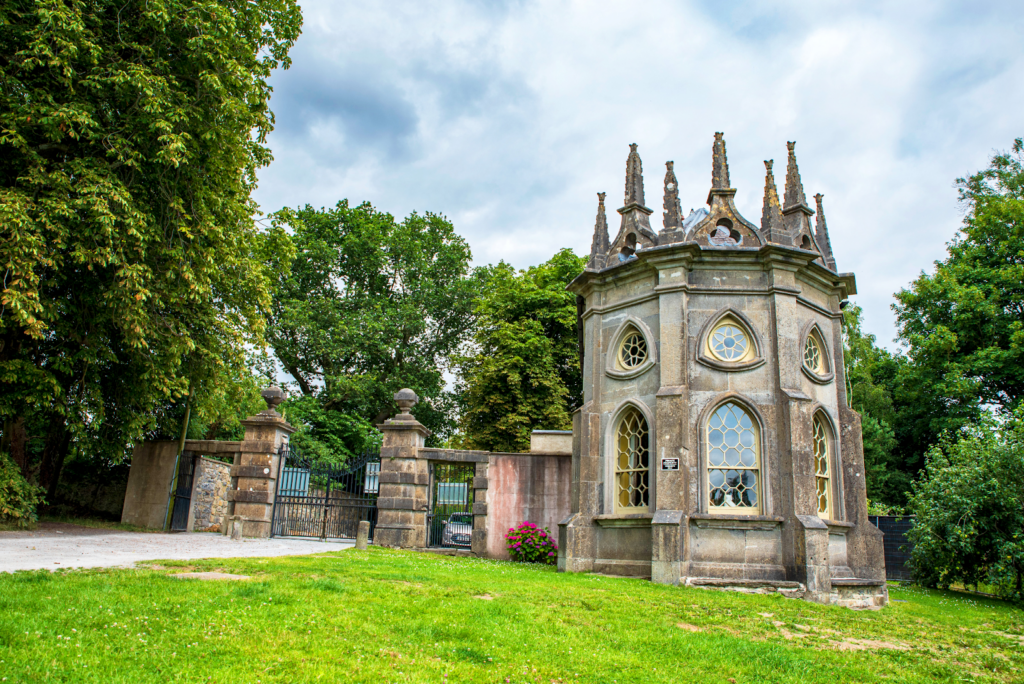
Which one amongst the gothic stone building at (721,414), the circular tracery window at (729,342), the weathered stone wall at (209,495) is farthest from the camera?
the weathered stone wall at (209,495)

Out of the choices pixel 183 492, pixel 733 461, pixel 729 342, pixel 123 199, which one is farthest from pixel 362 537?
pixel 729 342

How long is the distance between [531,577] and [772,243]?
25.5 feet

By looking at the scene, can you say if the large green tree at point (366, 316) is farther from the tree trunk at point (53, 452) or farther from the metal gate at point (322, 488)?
the tree trunk at point (53, 452)

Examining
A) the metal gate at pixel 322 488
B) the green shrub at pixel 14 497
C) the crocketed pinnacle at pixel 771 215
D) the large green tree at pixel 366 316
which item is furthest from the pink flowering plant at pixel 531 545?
the large green tree at pixel 366 316

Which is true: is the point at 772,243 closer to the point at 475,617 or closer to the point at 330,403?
the point at 475,617

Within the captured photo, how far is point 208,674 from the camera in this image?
14.1 ft

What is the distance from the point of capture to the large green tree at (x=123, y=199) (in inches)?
484

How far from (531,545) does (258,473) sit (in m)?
7.80

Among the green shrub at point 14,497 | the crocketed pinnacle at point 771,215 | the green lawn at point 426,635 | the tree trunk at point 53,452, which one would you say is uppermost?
the crocketed pinnacle at point 771,215

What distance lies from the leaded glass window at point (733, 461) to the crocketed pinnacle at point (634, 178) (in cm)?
511

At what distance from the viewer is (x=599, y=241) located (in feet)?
50.1

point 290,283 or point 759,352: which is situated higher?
point 290,283

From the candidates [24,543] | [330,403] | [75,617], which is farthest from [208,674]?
[330,403]

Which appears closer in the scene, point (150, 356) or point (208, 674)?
point (208, 674)
